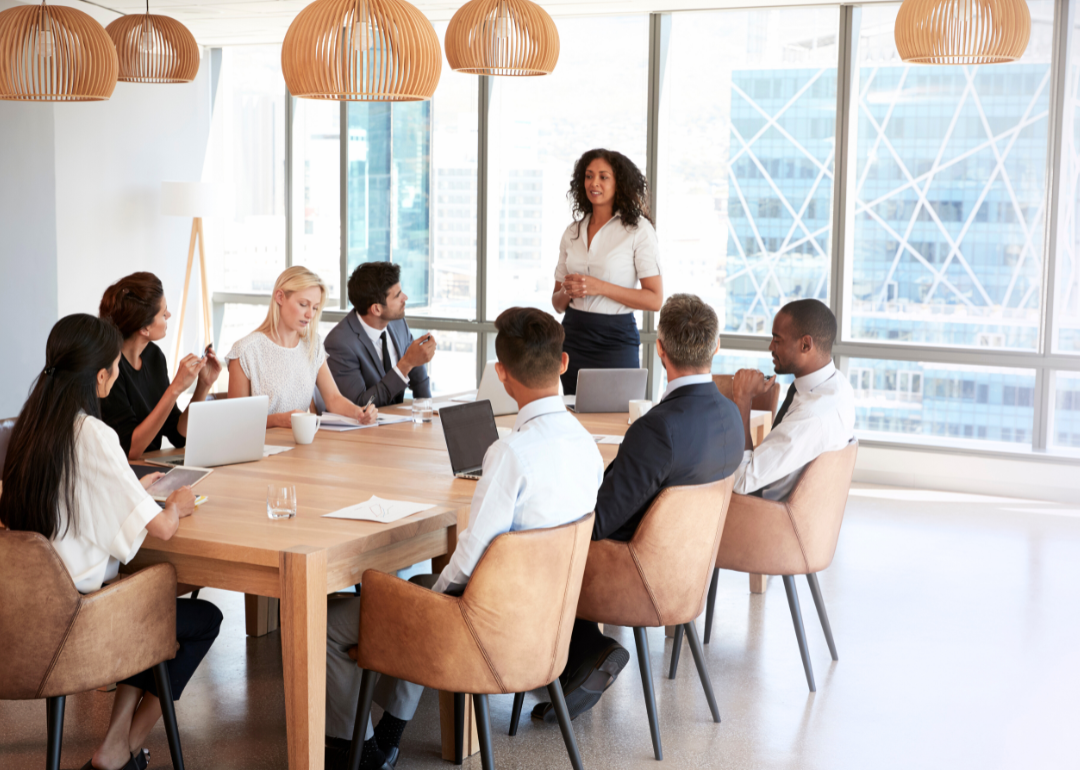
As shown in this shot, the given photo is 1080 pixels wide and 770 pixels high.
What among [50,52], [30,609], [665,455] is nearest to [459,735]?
[665,455]

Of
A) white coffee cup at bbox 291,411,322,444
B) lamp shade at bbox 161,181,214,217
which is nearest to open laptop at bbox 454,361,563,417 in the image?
white coffee cup at bbox 291,411,322,444

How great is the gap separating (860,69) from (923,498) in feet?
9.14

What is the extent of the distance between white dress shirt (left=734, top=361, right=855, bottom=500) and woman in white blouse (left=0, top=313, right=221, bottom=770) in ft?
6.26

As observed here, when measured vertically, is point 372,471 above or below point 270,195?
below

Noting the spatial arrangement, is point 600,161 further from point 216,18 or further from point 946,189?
point 216,18

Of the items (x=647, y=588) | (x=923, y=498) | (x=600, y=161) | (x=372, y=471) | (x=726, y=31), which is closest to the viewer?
(x=647, y=588)

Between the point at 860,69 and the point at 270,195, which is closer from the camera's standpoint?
the point at 860,69

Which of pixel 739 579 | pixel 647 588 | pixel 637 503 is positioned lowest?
pixel 739 579

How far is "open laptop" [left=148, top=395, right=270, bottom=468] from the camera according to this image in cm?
325

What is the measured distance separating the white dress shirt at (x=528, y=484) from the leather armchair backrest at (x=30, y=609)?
868 millimetres

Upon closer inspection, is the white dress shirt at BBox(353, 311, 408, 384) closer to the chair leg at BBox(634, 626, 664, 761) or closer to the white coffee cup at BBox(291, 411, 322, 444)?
the white coffee cup at BBox(291, 411, 322, 444)

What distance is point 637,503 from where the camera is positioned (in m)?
2.97

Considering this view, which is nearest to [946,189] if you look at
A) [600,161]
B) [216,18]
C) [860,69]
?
[860,69]

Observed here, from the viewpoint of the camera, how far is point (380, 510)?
2770 mm
